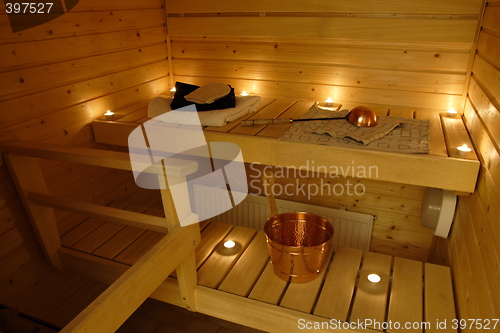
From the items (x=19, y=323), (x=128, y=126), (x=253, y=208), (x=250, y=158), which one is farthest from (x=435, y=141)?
(x=19, y=323)

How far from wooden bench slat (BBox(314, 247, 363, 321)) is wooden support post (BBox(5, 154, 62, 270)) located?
4.37 ft

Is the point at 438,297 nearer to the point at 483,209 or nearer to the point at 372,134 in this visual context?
the point at 483,209

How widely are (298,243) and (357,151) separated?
1.93ft

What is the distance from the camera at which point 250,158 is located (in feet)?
5.85

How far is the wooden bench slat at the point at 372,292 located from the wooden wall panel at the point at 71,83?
1.58 meters

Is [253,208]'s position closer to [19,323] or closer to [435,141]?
[435,141]

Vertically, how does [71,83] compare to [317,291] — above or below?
above

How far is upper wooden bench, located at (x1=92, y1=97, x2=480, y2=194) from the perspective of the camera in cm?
148

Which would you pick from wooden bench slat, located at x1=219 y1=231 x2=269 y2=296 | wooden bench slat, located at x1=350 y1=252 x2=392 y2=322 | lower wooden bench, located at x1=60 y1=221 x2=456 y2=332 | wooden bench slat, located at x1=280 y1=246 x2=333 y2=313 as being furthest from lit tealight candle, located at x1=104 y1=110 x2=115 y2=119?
wooden bench slat, located at x1=350 y1=252 x2=392 y2=322

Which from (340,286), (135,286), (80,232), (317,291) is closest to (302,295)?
(317,291)

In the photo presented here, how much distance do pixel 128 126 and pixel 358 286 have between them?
1.43m

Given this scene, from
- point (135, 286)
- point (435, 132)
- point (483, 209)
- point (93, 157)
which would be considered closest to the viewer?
point (135, 286)

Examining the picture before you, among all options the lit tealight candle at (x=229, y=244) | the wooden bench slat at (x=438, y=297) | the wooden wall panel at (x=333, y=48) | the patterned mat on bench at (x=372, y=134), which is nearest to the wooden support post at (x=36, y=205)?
the lit tealight candle at (x=229, y=244)

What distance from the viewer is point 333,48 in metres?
2.26
